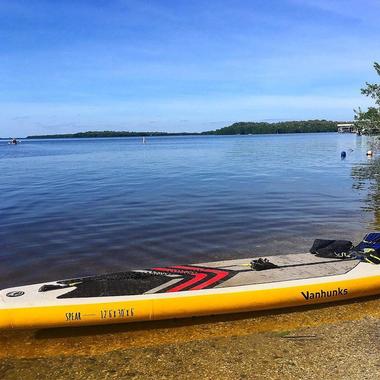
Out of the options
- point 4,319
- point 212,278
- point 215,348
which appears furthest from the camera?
point 212,278

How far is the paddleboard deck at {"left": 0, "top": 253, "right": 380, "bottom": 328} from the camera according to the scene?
607 cm

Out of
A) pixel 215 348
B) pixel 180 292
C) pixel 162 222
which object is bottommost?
pixel 215 348

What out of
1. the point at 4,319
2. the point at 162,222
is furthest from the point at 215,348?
the point at 162,222

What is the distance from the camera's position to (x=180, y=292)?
6.53 meters

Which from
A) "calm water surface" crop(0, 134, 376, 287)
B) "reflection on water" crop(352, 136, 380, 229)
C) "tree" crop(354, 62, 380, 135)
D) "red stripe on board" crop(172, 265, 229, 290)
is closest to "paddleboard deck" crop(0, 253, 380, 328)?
"red stripe on board" crop(172, 265, 229, 290)

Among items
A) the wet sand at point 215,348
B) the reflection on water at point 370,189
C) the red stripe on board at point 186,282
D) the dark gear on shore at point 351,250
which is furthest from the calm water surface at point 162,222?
the wet sand at point 215,348

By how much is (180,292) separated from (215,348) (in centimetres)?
114

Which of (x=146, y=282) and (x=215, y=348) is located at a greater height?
(x=146, y=282)

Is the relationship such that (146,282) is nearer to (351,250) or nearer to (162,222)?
(351,250)

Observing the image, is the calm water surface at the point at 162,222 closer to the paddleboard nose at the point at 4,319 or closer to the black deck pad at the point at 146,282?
the black deck pad at the point at 146,282

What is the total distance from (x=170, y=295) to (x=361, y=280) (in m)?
3.41

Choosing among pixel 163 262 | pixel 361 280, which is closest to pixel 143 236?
pixel 163 262

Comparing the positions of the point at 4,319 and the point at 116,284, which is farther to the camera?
the point at 116,284

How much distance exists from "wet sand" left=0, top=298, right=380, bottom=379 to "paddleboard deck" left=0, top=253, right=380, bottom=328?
0.25 meters
